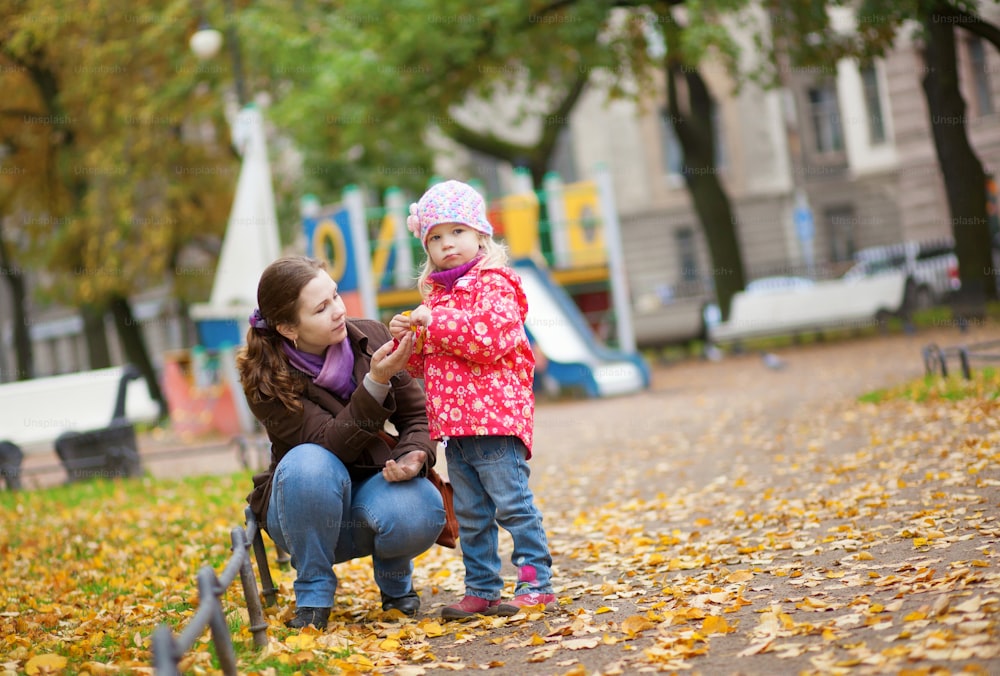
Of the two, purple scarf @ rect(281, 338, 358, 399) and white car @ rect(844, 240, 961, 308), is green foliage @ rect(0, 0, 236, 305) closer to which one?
white car @ rect(844, 240, 961, 308)

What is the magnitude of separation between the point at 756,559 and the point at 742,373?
12.7m

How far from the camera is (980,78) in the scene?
30078 millimetres

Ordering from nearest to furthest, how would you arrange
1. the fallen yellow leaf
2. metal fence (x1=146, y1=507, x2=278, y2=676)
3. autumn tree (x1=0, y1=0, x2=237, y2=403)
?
metal fence (x1=146, y1=507, x2=278, y2=676) → the fallen yellow leaf → autumn tree (x1=0, y1=0, x2=237, y2=403)

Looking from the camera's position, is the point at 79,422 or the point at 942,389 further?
the point at 79,422

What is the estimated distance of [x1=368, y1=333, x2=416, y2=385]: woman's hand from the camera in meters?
4.52

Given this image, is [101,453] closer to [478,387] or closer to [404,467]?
[404,467]

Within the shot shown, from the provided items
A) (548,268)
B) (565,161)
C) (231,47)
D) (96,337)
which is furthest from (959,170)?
(565,161)

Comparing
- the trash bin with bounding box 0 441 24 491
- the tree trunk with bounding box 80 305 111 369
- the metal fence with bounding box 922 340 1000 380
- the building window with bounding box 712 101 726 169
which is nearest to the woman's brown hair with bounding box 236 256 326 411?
the metal fence with bounding box 922 340 1000 380

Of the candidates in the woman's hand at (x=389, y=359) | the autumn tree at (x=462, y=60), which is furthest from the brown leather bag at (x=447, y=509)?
the autumn tree at (x=462, y=60)

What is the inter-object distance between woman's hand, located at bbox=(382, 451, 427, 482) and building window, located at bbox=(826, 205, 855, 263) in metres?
38.9

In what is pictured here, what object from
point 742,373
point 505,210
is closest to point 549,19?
point 505,210

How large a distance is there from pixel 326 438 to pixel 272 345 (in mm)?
456

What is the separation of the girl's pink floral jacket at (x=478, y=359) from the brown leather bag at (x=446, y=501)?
0.24 m

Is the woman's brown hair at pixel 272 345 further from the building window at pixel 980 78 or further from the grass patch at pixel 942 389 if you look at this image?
the building window at pixel 980 78
